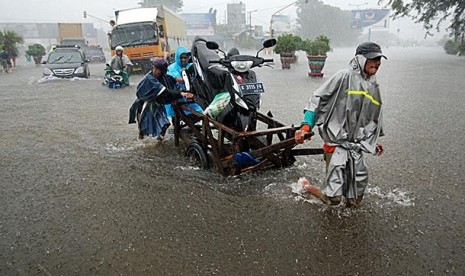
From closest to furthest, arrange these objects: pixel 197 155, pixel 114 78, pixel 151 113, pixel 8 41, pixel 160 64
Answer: pixel 197 155 → pixel 160 64 → pixel 151 113 → pixel 114 78 → pixel 8 41

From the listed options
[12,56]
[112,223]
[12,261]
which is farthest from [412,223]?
[12,56]

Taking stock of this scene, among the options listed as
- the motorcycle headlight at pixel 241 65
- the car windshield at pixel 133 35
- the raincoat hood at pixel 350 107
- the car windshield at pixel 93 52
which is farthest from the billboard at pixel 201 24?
the raincoat hood at pixel 350 107

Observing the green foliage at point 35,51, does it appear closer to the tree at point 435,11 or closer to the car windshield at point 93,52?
the car windshield at point 93,52

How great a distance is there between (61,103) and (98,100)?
39.0 inches

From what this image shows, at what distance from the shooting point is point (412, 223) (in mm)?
3492

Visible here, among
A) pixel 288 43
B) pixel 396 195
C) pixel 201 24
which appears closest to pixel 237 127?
pixel 396 195

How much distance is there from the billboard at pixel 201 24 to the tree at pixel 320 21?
1041 inches

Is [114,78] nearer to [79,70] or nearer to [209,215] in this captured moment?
[79,70]

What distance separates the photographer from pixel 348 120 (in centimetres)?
334

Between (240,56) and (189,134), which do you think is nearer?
(240,56)

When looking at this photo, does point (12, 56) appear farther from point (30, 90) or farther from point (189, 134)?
point (189, 134)

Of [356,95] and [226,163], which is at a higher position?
[356,95]

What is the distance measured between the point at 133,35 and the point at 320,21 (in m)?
78.0

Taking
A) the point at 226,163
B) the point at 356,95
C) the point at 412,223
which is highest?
the point at 356,95
